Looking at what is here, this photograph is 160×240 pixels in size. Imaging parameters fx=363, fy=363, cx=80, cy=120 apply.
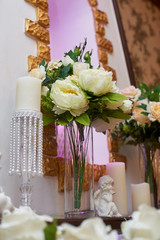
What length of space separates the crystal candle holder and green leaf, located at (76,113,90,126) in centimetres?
13

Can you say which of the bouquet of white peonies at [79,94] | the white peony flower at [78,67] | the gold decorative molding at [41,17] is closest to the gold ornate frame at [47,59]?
the gold decorative molding at [41,17]

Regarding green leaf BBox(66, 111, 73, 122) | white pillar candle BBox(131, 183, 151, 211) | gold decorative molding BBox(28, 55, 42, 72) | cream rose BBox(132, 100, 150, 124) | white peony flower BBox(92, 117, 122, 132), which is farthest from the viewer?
cream rose BBox(132, 100, 150, 124)

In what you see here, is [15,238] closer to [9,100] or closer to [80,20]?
[9,100]

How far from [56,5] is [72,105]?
98 centimetres

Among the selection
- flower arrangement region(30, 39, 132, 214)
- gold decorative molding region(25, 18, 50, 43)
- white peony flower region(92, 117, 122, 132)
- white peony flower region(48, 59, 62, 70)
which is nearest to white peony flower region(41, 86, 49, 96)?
flower arrangement region(30, 39, 132, 214)

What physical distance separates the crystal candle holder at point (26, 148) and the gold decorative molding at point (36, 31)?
493mm

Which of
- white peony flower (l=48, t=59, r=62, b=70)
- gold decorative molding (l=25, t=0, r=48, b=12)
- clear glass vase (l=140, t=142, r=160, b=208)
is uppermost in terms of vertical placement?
gold decorative molding (l=25, t=0, r=48, b=12)

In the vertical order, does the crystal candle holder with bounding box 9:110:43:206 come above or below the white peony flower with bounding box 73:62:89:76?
below

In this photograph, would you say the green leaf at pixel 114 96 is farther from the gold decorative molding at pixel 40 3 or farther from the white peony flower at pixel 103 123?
the gold decorative molding at pixel 40 3

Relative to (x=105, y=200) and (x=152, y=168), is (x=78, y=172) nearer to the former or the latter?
(x=105, y=200)

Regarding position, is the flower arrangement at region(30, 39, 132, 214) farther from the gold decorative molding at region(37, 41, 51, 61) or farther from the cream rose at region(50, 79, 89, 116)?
the gold decorative molding at region(37, 41, 51, 61)

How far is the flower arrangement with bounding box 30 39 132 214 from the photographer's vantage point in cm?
116

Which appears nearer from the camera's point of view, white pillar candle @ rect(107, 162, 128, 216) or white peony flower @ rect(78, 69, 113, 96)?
white peony flower @ rect(78, 69, 113, 96)

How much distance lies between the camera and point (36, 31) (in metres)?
1.52
